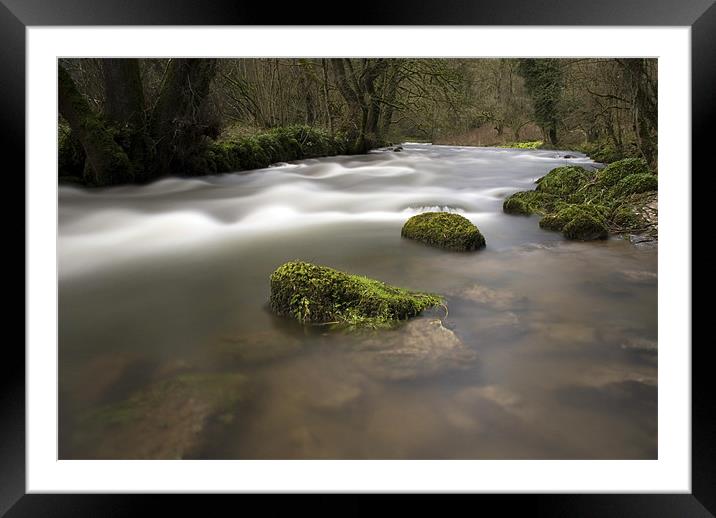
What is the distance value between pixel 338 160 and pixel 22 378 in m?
8.58

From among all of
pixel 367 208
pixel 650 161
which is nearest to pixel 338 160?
pixel 367 208

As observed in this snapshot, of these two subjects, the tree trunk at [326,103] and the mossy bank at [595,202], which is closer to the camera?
the mossy bank at [595,202]

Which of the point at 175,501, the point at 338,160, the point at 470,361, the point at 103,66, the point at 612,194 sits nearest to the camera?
the point at 175,501

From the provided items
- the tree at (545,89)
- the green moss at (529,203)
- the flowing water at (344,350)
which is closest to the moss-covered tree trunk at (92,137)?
the flowing water at (344,350)

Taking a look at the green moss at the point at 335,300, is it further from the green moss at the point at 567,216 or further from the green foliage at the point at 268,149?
the green foliage at the point at 268,149

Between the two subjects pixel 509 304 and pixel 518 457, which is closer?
pixel 518 457

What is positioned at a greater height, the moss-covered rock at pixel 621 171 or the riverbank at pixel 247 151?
the riverbank at pixel 247 151

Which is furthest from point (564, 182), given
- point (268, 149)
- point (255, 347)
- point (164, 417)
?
point (164, 417)

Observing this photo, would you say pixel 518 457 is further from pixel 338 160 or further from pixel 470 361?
pixel 338 160

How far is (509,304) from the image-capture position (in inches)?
113

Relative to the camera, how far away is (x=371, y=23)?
1365 mm

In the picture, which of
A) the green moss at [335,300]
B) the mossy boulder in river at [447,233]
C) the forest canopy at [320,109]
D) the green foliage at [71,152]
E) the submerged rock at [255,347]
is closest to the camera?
the submerged rock at [255,347]

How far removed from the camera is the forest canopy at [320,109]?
18.1 ft

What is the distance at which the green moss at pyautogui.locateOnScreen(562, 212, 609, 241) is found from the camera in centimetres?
427
